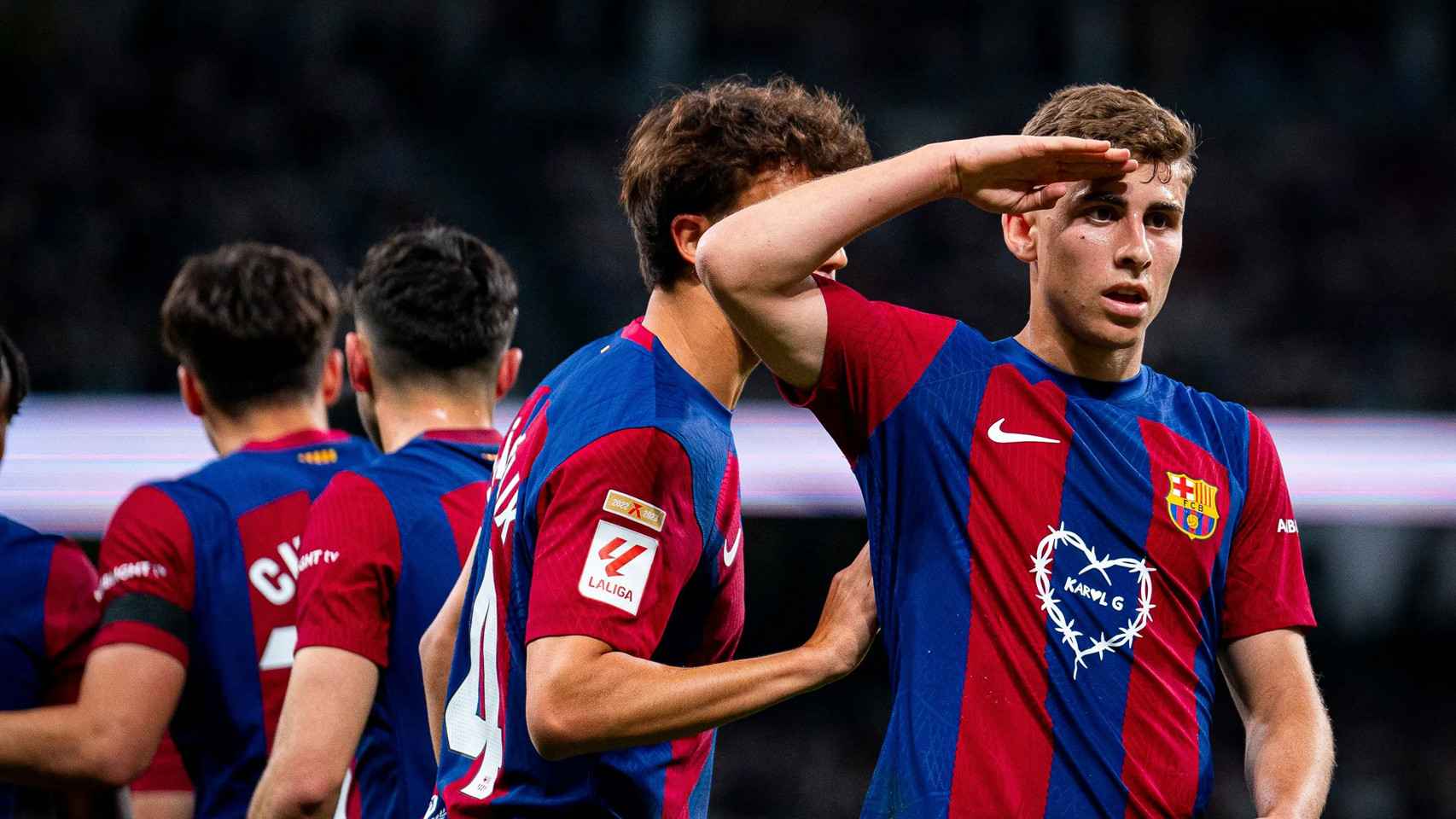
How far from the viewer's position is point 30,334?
1051 centimetres

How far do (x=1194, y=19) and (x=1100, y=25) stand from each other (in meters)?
0.91

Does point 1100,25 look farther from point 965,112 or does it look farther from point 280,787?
point 280,787

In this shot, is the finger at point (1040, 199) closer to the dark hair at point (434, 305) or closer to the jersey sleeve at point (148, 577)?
the dark hair at point (434, 305)

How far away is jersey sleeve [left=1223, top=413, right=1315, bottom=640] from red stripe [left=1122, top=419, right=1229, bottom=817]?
0.07 m

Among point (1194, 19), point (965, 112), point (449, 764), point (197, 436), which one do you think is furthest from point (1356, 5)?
point (449, 764)

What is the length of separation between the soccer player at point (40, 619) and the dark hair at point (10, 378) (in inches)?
0.4

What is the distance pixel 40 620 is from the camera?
3.46 meters

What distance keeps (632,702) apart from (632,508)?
0.91ft

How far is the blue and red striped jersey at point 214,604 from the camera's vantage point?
3.45 m

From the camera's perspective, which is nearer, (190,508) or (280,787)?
(280,787)

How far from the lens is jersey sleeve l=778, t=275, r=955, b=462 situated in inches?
95.0

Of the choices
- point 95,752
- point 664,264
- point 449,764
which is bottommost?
point 95,752

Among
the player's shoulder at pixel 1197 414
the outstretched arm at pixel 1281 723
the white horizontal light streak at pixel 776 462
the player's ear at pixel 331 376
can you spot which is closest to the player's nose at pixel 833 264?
the player's shoulder at pixel 1197 414

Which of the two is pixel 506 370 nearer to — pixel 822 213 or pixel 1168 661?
pixel 822 213
